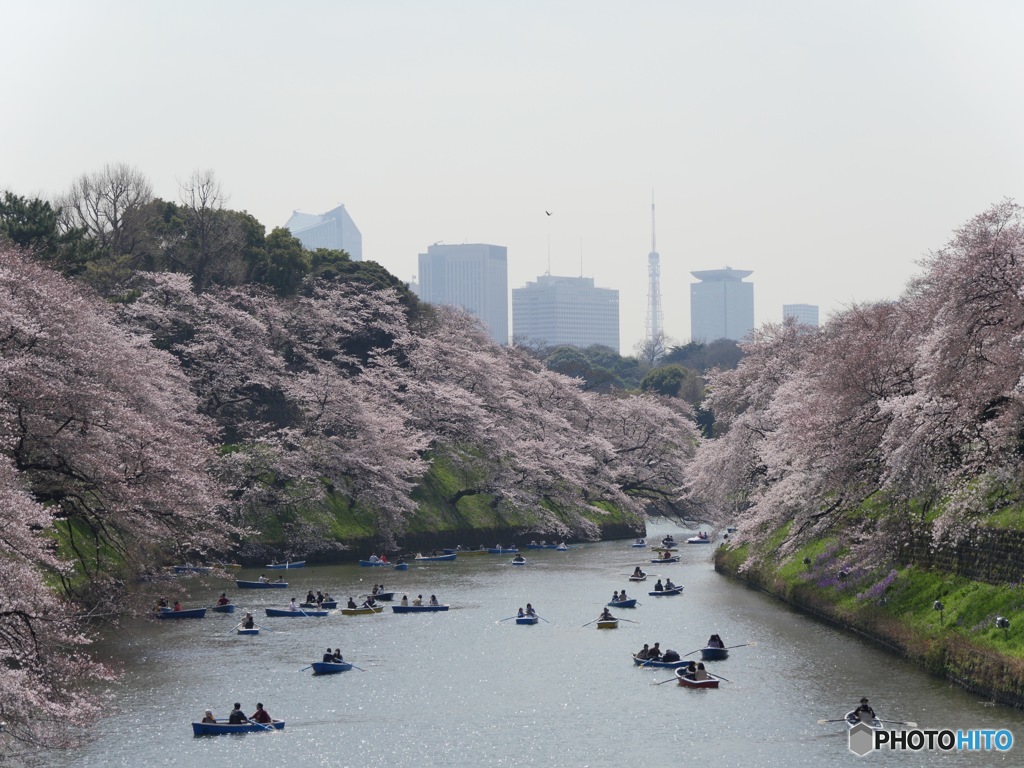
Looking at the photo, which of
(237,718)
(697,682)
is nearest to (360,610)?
(697,682)

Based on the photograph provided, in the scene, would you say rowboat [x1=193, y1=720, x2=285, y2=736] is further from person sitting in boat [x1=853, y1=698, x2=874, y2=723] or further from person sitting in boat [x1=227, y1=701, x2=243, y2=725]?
person sitting in boat [x1=853, y1=698, x2=874, y2=723]

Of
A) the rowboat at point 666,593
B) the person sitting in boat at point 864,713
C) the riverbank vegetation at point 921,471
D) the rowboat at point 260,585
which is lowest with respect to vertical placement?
the person sitting in boat at point 864,713

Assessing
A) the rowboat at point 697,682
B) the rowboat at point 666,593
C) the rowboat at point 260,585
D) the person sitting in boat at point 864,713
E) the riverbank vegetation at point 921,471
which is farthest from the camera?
the rowboat at point 260,585

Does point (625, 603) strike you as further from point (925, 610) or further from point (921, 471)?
point (921, 471)

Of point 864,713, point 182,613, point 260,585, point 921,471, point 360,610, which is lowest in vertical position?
point 864,713

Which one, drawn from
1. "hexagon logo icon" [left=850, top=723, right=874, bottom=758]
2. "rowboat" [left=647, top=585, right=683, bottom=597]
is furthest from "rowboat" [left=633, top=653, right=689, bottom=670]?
"rowboat" [left=647, top=585, right=683, bottom=597]

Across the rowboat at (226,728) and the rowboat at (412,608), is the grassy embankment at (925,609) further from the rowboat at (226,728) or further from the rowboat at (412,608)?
the rowboat at (226,728)
